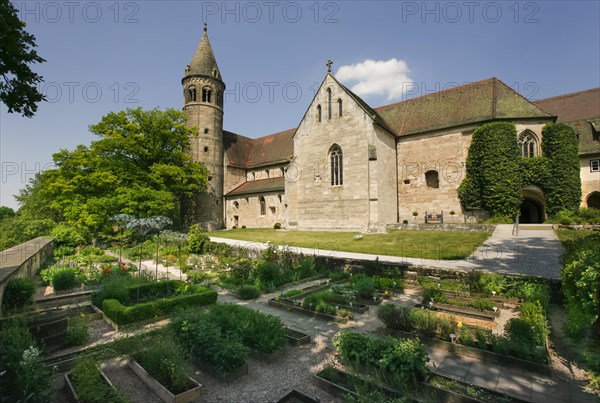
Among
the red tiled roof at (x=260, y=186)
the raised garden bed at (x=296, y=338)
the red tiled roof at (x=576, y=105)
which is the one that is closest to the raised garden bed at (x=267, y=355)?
the raised garden bed at (x=296, y=338)

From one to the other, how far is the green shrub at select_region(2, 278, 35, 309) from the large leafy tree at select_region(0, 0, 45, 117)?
4811 mm

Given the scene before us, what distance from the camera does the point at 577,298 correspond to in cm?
566

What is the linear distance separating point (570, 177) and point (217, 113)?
34534 millimetres

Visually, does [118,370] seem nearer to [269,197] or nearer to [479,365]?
[479,365]

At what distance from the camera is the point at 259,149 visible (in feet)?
136

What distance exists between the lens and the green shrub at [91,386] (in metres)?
4.05

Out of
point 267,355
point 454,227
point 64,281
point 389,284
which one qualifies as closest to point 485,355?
point 267,355

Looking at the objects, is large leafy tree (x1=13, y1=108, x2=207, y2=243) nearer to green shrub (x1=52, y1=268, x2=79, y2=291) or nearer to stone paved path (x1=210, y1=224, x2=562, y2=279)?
green shrub (x1=52, y1=268, x2=79, y2=291)

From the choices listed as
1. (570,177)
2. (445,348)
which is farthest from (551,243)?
(445,348)

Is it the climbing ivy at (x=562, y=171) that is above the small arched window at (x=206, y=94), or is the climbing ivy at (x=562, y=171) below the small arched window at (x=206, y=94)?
below

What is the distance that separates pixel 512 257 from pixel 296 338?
38.0 ft

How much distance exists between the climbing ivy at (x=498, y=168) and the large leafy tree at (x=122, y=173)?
84.9ft

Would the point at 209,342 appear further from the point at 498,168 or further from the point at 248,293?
the point at 498,168

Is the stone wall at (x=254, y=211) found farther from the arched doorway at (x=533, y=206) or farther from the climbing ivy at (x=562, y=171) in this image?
the climbing ivy at (x=562, y=171)
